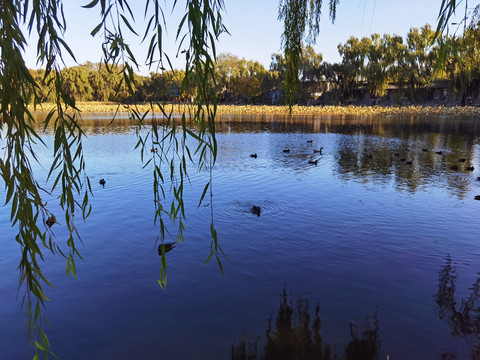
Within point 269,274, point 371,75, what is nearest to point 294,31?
point 269,274

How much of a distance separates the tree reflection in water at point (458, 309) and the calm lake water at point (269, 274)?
2cm

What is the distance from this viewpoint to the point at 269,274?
739 cm

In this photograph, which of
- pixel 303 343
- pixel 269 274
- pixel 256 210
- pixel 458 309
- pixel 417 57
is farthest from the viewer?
pixel 417 57

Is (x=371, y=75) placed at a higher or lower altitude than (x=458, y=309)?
higher

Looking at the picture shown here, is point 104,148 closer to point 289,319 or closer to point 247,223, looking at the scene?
point 247,223

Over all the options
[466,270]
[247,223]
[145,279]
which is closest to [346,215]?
[247,223]

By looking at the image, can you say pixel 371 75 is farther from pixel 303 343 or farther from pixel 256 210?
pixel 303 343

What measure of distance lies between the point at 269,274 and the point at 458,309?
3.42 meters

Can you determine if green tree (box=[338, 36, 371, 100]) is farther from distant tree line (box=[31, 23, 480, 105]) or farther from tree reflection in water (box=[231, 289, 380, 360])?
tree reflection in water (box=[231, 289, 380, 360])

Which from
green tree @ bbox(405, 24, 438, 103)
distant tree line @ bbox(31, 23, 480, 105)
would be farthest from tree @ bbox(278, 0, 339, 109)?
green tree @ bbox(405, 24, 438, 103)

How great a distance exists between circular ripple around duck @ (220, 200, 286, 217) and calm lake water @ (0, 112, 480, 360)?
3 centimetres

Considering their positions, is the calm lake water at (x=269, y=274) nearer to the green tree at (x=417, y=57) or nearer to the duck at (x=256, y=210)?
the duck at (x=256, y=210)

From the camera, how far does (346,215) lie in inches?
429

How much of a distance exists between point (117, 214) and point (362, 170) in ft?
40.7
